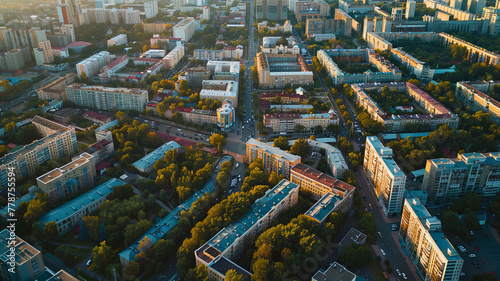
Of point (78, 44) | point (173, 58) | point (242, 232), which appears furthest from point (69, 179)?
point (78, 44)

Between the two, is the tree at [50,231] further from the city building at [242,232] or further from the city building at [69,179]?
the city building at [242,232]

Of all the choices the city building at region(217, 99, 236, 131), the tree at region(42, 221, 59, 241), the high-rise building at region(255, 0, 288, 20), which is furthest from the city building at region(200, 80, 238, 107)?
the high-rise building at region(255, 0, 288, 20)

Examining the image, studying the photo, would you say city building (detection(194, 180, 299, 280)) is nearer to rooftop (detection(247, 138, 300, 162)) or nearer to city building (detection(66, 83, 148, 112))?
rooftop (detection(247, 138, 300, 162))

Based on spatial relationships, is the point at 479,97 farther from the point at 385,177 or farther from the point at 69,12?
the point at 69,12

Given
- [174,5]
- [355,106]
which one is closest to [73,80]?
[355,106]

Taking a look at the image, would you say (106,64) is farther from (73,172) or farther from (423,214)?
(423,214)

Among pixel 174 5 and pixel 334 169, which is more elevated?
pixel 174 5
